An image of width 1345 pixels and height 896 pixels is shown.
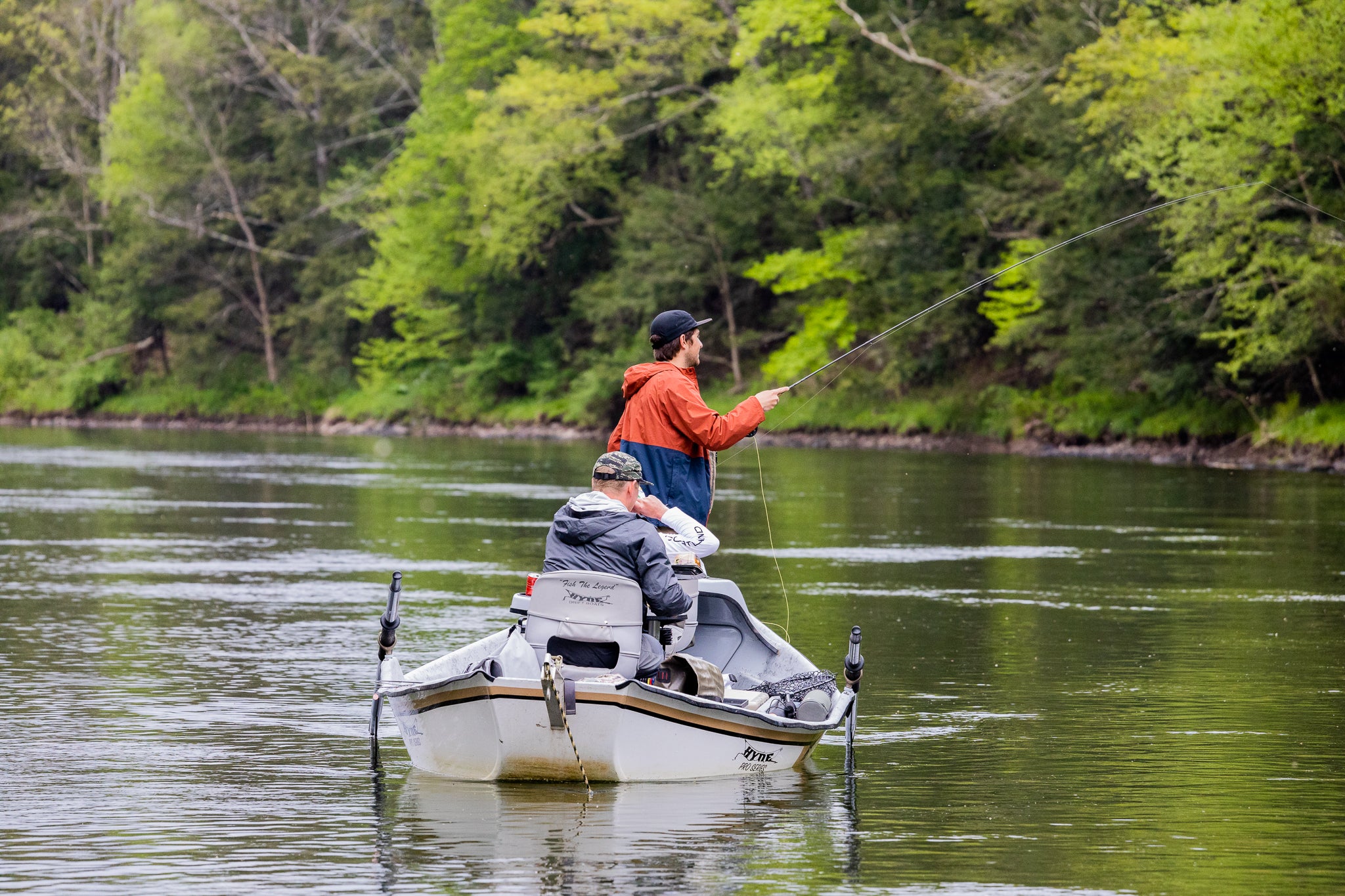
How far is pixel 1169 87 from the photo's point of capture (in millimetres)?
35500

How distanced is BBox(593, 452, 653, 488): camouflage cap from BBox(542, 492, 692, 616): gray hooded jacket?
11 cm

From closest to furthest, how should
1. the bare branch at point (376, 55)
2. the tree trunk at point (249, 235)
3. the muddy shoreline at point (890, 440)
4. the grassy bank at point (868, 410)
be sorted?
the muddy shoreline at point (890, 440) < the grassy bank at point (868, 410) < the tree trunk at point (249, 235) < the bare branch at point (376, 55)

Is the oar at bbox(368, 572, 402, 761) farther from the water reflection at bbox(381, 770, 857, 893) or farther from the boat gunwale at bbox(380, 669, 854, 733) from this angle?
the water reflection at bbox(381, 770, 857, 893)

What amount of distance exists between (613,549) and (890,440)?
39.0m

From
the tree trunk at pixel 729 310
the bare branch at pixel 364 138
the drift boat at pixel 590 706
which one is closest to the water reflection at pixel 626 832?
the drift boat at pixel 590 706

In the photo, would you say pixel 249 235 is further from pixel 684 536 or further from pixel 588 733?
pixel 588 733

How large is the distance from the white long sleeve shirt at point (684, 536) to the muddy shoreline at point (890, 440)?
2630 centimetres

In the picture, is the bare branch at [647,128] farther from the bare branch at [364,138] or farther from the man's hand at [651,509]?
the man's hand at [651,509]

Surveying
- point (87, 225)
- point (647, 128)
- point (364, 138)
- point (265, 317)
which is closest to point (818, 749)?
point (647, 128)

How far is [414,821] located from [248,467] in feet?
103

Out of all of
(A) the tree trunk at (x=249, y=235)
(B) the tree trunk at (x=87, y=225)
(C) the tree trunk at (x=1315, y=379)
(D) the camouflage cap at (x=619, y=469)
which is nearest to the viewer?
(D) the camouflage cap at (x=619, y=469)

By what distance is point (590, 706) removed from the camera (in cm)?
857

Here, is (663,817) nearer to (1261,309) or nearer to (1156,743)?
(1156,743)

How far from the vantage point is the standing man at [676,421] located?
9.48 meters
